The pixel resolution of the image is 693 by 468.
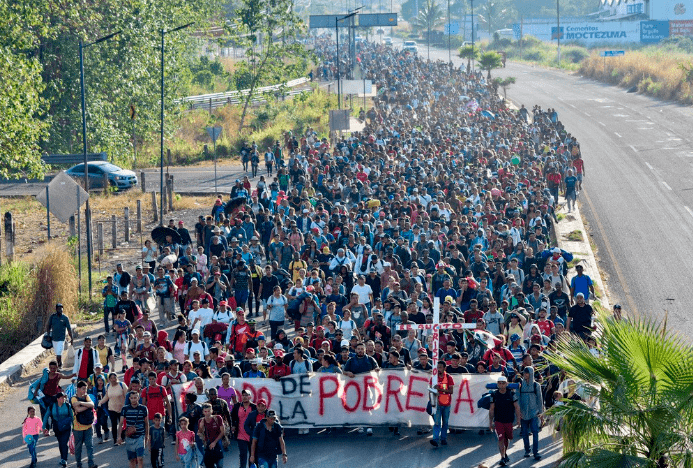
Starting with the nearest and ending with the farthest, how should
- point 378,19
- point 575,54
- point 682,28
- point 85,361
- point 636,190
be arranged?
point 85,361
point 636,190
point 378,19
point 575,54
point 682,28

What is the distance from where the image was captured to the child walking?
44.4 ft

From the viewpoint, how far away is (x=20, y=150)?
27.7 m

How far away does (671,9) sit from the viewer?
409 ft

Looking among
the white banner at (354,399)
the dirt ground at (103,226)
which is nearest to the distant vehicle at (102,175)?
the dirt ground at (103,226)

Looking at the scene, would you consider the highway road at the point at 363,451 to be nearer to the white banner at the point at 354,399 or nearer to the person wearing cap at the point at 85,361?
the white banner at the point at 354,399

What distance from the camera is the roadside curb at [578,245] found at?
24772mm

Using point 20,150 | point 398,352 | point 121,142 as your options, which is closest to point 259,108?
point 121,142

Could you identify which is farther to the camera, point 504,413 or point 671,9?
point 671,9

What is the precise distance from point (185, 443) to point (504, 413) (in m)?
4.12

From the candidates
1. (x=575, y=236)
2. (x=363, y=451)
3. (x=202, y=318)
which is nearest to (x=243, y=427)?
(x=363, y=451)

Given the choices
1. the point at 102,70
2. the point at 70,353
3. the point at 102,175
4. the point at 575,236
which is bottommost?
the point at 70,353

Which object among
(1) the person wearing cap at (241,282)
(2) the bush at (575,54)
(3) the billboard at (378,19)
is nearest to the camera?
(1) the person wearing cap at (241,282)

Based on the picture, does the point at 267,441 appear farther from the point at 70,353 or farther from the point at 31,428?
the point at 70,353

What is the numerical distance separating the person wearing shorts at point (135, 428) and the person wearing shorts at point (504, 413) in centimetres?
457
